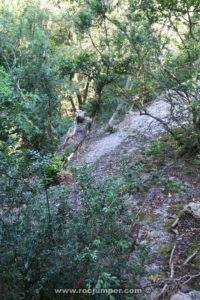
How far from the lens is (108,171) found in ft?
26.7

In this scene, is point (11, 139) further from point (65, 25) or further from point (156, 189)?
point (65, 25)

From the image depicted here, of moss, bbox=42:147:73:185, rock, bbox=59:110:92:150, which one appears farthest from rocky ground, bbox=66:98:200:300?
rock, bbox=59:110:92:150

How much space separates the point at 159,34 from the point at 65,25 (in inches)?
409

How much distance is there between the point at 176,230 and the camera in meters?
5.05

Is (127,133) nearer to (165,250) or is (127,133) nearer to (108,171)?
(108,171)

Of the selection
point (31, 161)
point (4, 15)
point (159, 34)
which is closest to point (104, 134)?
point (159, 34)

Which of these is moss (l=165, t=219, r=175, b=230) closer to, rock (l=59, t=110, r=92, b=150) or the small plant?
the small plant

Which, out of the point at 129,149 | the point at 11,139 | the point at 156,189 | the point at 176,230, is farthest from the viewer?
the point at 129,149

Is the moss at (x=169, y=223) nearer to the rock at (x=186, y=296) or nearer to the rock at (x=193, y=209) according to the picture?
the rock at (x=193, y=209)

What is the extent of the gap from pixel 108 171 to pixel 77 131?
3.97 metres

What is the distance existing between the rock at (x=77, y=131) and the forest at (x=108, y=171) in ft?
0.13

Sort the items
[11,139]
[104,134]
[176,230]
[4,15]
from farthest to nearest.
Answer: [4,15], [104,134], [176,230], [11,139]

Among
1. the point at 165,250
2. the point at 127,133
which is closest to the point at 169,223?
the point at 165,250

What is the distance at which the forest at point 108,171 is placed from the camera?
3.42 meters
